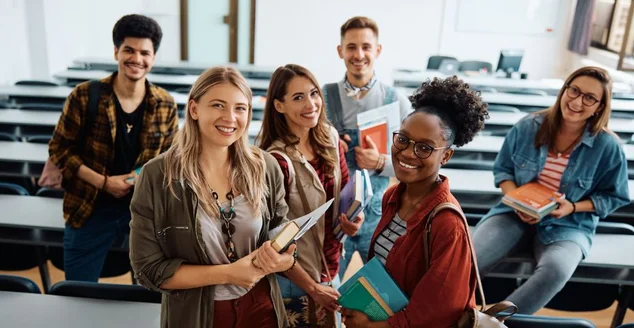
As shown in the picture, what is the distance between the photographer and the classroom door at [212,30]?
9102 millimetres

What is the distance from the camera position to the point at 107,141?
2219 mm

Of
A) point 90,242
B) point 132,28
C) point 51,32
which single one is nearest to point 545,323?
point 90,242

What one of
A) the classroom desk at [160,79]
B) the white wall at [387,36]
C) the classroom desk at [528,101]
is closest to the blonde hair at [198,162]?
the classroom desk at [528,101]

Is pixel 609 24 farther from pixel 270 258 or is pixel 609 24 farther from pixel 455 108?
pixel 270 258

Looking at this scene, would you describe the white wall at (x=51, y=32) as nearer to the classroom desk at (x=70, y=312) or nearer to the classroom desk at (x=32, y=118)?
the classroom desk at (x=32, y=118)

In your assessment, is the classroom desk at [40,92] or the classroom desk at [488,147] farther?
the classroom desk at [40,92]

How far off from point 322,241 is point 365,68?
0.86 meters

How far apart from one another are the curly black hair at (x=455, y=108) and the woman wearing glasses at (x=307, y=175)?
581mm

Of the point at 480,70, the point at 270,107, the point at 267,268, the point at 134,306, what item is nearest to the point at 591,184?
the point at 270,107

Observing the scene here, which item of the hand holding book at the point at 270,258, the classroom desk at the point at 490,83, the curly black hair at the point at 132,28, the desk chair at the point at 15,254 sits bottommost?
the desk chair at the point at 15,254

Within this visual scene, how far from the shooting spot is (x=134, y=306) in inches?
72.9

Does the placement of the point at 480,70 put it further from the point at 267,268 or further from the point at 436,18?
the point at 267,268

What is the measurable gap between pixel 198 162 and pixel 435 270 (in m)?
0.73

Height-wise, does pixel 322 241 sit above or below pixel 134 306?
above
